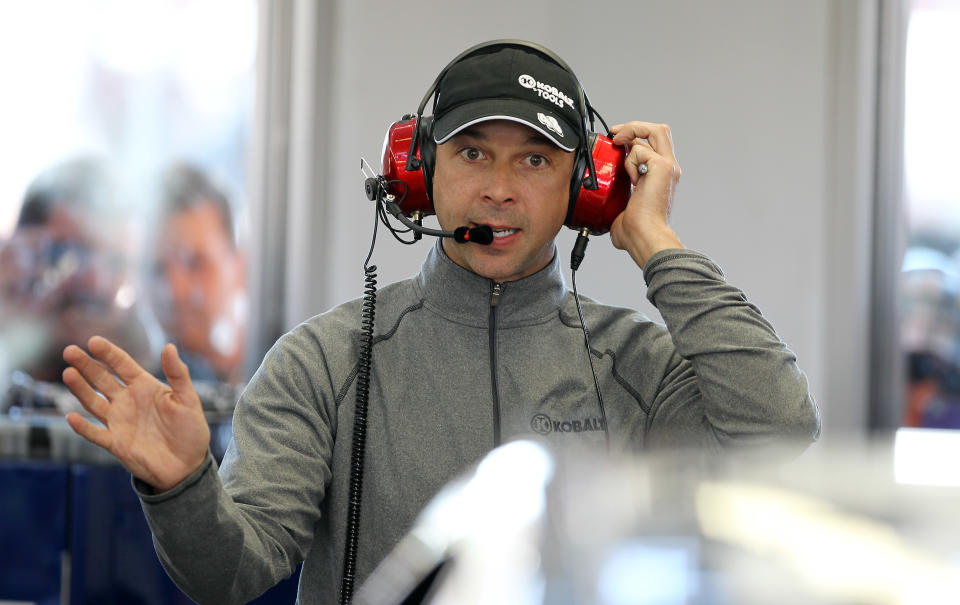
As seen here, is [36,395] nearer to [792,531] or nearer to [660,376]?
[660,376]

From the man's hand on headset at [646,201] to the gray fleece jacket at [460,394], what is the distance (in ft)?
0.13

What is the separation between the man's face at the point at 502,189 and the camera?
1380 millimetres

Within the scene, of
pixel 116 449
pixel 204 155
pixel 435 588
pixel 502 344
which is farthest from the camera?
pixel 204 155

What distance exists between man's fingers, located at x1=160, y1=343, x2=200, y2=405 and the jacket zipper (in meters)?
0.47

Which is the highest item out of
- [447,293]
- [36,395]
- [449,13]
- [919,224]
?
[449,13]

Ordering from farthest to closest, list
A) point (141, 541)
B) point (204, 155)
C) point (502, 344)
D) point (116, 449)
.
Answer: point (204, 155) < point (141, 541) < point (502, 344) < point (116, 449)

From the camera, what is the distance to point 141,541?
2.13 m

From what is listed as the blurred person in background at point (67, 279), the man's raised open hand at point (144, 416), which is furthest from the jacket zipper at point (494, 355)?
the blurred person in background at point (67, 279)

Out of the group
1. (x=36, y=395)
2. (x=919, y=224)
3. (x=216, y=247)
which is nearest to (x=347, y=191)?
(x=216, y=247)

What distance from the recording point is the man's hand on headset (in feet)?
4.65

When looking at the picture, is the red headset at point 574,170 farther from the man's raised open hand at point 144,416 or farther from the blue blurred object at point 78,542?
the blue blurred object at point 78,542

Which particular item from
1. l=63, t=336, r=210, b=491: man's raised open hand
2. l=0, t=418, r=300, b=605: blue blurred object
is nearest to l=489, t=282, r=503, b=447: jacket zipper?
l=63, t=336, r=210, b=491: man's raised open hand

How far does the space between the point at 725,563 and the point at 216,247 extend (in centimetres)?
263

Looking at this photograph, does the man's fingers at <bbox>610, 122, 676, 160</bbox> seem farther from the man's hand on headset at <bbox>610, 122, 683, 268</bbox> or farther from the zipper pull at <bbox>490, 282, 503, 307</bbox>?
the zipper pull at <bbox>490, 282, 503, 307</bbox>
